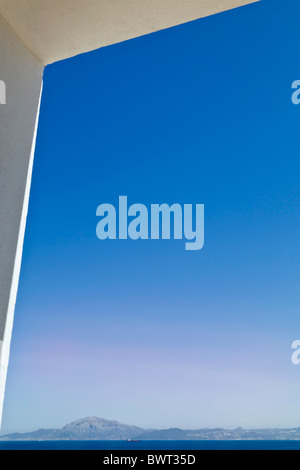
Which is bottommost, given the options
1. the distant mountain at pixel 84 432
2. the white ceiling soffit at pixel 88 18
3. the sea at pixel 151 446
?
the sea at pixel 151 446

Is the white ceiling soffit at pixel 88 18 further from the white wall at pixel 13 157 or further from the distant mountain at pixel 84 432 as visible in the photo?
the distant mountain at pixel 84 432

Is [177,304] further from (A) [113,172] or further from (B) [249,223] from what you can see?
(A) [113,172]

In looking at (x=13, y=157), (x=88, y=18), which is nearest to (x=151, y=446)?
(x=13, y=157)

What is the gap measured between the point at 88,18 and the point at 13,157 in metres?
0.61

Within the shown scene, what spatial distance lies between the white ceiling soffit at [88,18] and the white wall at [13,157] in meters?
0.06

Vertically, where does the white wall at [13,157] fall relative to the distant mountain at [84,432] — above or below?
above

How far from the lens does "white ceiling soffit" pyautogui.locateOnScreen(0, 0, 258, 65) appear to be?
1297 mm

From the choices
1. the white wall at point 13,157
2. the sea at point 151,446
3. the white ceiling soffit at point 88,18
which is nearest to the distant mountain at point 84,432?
the sea at point 151,446

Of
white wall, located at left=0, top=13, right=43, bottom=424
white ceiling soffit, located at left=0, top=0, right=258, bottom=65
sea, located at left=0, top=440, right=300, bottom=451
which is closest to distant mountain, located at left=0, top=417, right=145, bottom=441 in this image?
sea, located at left=0, top=440, right=300, bottom=451

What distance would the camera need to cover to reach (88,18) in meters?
1.36

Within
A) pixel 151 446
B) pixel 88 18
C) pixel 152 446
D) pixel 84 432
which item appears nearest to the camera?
pixel 88 18

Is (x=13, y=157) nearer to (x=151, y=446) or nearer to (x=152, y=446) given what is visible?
(x=152, y=446)

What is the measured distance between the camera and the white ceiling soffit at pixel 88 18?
1297 millimetres

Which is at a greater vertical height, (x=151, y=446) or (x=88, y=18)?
(x=88, y=18)
